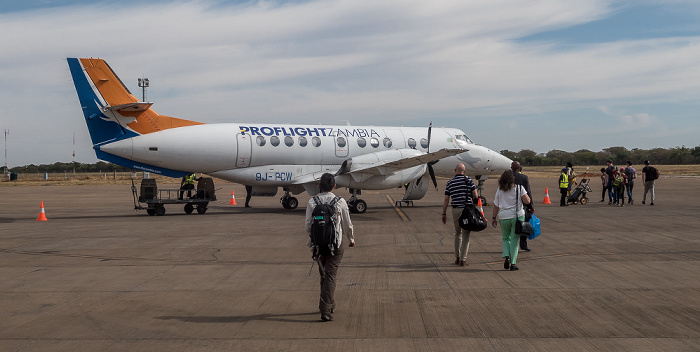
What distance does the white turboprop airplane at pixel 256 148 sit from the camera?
839 inches

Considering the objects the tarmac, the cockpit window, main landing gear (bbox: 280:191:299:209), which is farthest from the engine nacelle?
the cockpit window

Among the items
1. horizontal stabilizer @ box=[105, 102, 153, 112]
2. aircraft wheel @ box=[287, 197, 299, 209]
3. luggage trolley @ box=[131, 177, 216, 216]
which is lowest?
aircraft wheel @ box=[287, 197, 299, 209]

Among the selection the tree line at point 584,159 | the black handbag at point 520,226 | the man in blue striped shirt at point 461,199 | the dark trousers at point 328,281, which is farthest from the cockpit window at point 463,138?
the tree line at point 584,159

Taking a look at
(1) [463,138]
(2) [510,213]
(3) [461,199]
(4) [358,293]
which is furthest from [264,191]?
(4) [358,293]

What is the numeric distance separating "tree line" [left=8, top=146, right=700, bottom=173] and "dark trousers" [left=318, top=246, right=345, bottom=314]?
10642 cm

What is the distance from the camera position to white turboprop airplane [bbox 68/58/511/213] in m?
21.3

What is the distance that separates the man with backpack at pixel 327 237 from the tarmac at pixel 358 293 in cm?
32

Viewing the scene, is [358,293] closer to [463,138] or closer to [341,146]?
[341,146]

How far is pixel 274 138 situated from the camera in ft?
78.2

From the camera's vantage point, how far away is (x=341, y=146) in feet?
82.8

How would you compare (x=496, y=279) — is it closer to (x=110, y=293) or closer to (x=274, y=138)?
(x=110, y=293)

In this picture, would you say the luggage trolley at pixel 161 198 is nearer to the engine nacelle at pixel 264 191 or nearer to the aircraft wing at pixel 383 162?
the engine nacelle at pixel 264 191

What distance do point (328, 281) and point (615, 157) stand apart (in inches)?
5435

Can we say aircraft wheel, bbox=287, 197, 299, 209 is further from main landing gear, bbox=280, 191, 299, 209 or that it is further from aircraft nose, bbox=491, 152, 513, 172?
aircraft nose, bbox=491, 152, 513, 172
